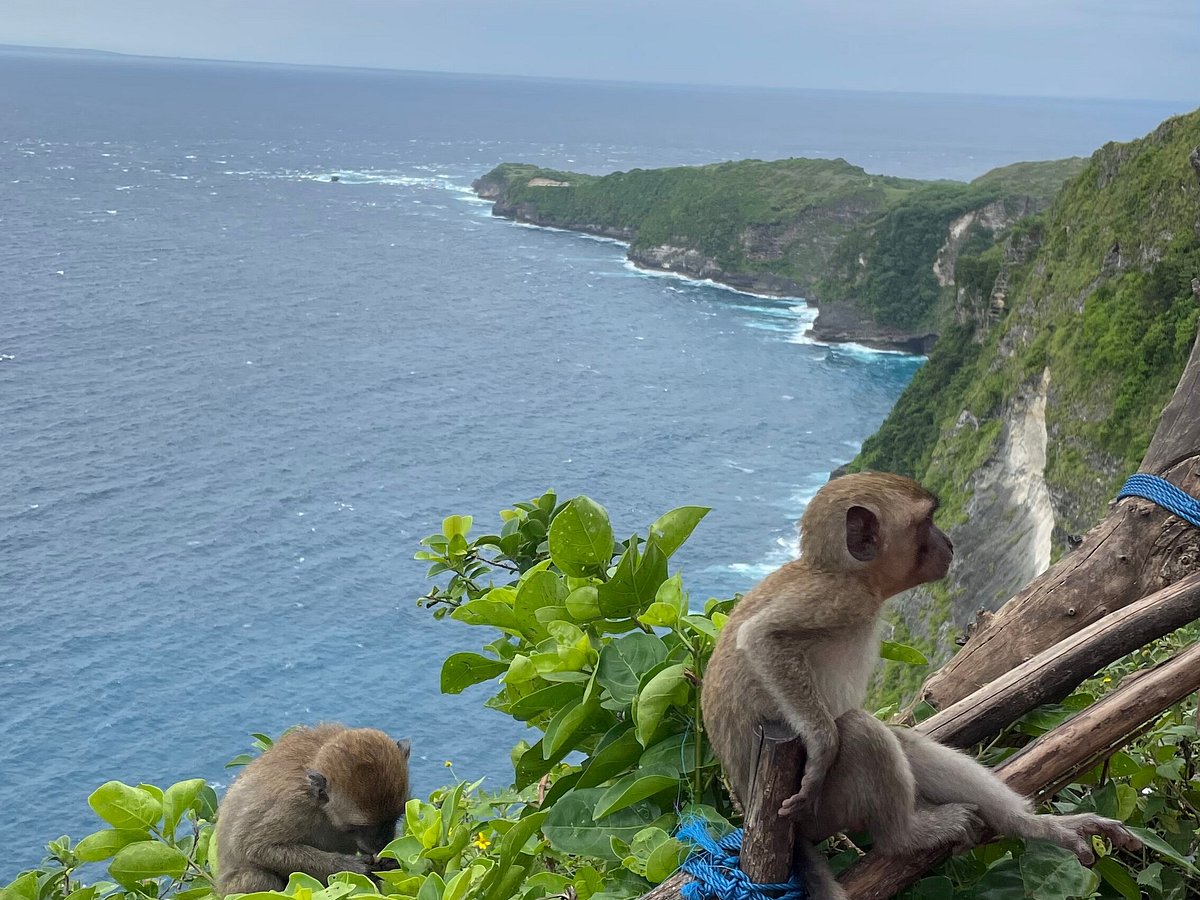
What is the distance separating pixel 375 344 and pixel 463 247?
4153 cm

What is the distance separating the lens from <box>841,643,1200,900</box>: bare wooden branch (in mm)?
3908

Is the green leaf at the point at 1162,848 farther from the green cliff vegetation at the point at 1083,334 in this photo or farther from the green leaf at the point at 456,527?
the green cliff vegetation at the point at 1083,334

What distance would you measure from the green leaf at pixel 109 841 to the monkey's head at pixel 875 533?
2772mm

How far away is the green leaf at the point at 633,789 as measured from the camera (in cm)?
391

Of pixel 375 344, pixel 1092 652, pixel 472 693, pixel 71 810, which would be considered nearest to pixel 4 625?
pixel 71 810

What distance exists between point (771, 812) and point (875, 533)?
127 cm

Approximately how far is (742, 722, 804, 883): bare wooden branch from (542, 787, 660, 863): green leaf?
0.53m

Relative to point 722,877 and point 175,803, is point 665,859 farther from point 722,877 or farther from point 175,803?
point 175,803

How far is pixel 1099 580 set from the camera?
5.45m

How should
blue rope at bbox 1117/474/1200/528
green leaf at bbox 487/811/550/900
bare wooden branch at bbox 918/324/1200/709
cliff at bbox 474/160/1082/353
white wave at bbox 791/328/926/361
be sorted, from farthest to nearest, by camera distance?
cliff at bbox 474/160/1082/353 < white wave at bbox 791/328/926/361 < bare wooden branch at bbox 918/324/1200/709 < blue rope at bbox 1117/474/1200/528 < green leaf at bbox 487/811/550/900

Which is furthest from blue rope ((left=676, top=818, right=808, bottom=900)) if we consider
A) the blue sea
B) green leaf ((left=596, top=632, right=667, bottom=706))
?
the blue sea

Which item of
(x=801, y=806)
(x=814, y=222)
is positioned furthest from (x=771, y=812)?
(x=814, y=222)

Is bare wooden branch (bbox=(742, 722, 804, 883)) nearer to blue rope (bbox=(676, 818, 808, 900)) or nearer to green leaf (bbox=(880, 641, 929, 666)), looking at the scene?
blue rope (bbox=(676, 818, 808, 900))

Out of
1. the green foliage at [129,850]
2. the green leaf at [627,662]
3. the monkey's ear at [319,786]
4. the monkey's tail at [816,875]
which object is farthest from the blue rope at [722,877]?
the monkey's ear at [319,786]
